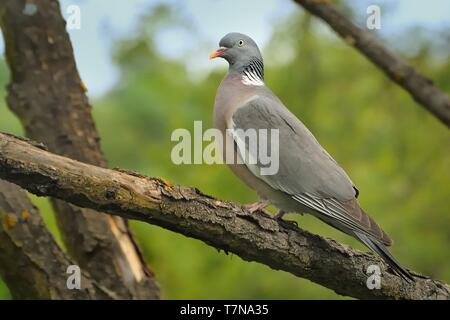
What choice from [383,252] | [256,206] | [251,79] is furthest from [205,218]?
[251,79]

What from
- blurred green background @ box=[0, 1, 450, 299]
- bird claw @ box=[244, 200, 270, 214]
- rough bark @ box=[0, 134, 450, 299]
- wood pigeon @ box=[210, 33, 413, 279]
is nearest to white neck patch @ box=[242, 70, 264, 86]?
wood pigeon @ box=[210, 33, 413, 279]

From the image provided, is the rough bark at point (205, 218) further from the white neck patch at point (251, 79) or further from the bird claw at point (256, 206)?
the white neck patch at point (251, 79)

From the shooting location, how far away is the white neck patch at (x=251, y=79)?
213 inches

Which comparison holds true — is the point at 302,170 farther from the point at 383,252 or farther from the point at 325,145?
the point at 325,145

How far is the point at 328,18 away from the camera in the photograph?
622cm

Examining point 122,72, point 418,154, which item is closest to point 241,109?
point 418,154

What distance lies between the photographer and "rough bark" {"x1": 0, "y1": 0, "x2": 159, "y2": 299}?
6086mm

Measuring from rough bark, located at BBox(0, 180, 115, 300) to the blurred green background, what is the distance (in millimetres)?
1140

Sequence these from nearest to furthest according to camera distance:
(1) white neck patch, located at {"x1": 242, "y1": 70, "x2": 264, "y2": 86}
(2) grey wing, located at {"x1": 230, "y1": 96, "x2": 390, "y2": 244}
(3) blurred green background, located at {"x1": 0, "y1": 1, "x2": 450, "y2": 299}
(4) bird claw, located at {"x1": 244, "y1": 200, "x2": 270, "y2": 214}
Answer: (4) bird claw, located at {"x1": 244, "y1": 200, "x2": 270, "y2": 214} → (2) grey wing, located at {"x1": 230, "y1": 96, "x2": 390, "y2": 244} → (1) white neck patch, located at {"x1": 242, "y1": 70, "x2": 264, "y2": 86} → (3) blurred green background, located at {"x1": 0, "y1": 1, "x2": 450, "y2": 299}

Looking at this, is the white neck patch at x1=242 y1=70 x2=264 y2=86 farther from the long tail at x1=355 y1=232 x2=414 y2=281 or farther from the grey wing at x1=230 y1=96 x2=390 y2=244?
the long tail at x1=355 y1=232 x2=414 y2=281

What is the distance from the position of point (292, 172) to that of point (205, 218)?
3.10 feet

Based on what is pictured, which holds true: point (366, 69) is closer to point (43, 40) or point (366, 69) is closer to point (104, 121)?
point (104, 121)

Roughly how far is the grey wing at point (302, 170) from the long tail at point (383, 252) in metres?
0.04

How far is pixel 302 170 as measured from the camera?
488cm
